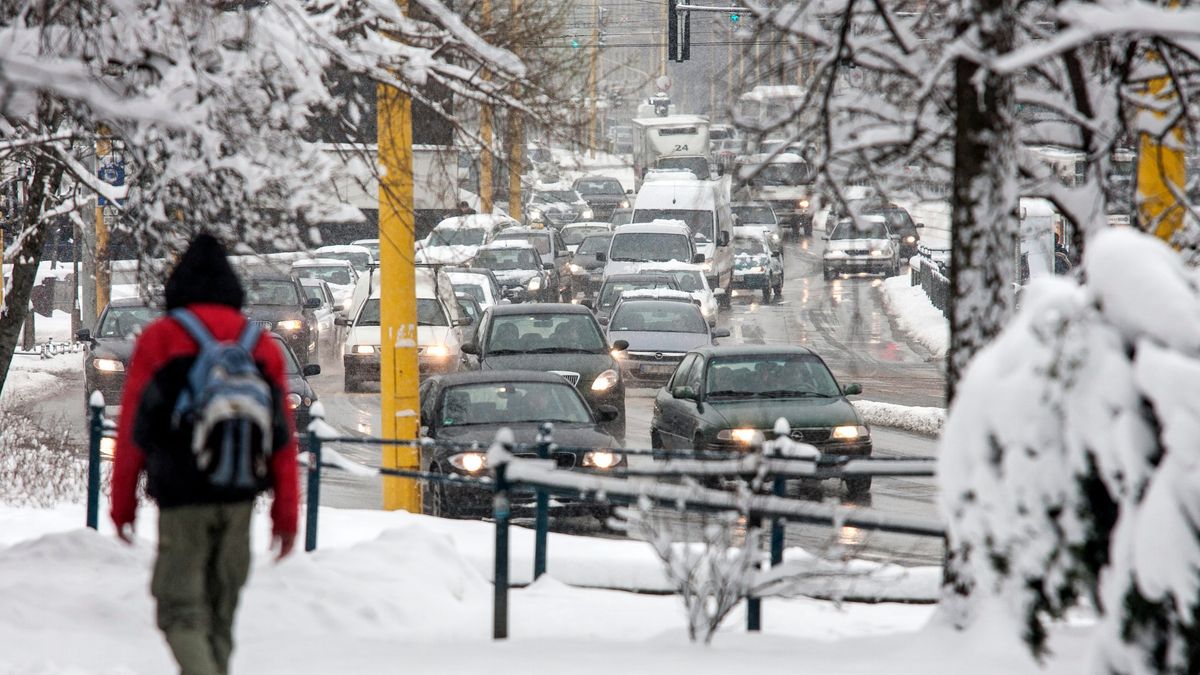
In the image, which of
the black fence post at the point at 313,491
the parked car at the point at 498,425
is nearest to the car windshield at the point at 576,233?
the parked car at the point at 498,425

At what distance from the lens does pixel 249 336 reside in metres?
5.24

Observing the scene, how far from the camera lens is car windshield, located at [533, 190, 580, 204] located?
179ft

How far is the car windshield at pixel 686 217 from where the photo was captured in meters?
39.2

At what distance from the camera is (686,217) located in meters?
40.5

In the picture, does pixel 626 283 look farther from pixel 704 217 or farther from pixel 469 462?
pixel 469 462


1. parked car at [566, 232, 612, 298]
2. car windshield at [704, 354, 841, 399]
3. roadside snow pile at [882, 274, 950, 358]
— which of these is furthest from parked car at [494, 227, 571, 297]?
car windshield at [704, 354, 841, 399]

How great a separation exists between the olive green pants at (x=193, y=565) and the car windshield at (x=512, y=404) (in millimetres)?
8931

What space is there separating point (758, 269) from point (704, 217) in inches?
105

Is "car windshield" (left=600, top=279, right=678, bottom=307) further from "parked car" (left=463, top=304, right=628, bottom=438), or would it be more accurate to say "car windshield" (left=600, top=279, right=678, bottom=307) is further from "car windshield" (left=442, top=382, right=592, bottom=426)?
"car windshield" (left=442, top=382, right=592, bottom=426)

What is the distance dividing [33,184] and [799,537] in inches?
261

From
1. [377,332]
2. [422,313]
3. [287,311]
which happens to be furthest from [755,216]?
[377,332]

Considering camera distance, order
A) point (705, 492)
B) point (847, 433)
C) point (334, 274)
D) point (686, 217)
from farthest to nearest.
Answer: point (686, 217) → point (334, 274) → point (847, 433) → point (705, 492)

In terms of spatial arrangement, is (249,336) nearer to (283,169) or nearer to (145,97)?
(145,97)

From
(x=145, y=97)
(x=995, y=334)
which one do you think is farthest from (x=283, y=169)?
(x=995, y=334)
